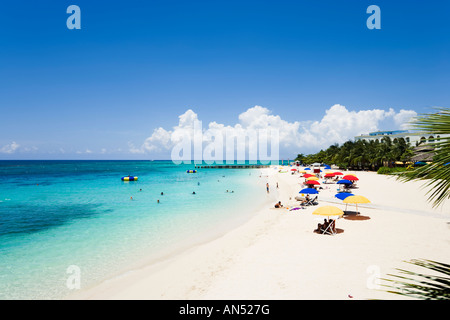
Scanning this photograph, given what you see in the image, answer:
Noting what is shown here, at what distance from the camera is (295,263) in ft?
35.7

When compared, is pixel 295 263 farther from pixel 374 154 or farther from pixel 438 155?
pixel 374 154

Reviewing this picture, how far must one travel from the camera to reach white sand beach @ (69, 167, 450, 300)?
29.3ft

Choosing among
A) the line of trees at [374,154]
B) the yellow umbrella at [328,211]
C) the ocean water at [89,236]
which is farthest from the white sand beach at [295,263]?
the line of trees at [374,154]

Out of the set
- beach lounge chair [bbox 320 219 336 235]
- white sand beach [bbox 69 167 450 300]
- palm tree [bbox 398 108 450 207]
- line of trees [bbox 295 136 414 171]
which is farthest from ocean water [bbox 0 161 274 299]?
line of trees [bbox 295 136 414 171]

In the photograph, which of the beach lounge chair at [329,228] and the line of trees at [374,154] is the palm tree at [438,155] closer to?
the beach lounge chair at [329,228]

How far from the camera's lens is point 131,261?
45.9ft

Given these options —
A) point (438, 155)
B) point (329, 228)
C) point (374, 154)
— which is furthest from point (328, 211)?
point (374, 154)

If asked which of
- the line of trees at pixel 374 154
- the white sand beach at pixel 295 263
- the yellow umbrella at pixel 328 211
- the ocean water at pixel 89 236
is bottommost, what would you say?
the ocean water at pixel 89 236

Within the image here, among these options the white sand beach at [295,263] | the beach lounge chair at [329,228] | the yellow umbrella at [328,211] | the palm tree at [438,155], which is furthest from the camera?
the beach lounge chair at [329,228]

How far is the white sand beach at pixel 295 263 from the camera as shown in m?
8.95

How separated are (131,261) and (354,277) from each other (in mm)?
11513

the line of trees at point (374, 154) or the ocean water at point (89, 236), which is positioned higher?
the line of trees at point (374, 154)

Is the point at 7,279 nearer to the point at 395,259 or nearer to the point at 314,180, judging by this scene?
the point at 395,259
